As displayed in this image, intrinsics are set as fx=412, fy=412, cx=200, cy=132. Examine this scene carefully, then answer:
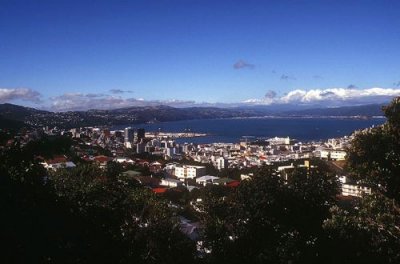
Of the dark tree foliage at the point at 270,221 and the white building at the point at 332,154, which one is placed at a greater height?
the dark tree foliage at the point at 270,221

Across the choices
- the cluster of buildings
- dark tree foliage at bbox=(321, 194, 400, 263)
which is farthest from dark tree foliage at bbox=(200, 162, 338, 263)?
the cluster of buildings

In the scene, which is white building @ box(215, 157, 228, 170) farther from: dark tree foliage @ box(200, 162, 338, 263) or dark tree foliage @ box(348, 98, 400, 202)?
dark tree foliage @ box(348, 98, 400, 202)

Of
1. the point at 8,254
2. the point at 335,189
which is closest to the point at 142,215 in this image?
the point at 335,189

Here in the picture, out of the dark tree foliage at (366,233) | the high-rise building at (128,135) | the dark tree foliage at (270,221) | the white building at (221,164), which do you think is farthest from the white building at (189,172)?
the high-rise building at (128,135)

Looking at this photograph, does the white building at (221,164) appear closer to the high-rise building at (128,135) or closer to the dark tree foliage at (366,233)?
the high-rise building at (128,135)

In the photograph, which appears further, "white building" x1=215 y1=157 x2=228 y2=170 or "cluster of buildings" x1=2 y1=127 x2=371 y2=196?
"white building" x1=215 y1=157 x2=228 y2=170

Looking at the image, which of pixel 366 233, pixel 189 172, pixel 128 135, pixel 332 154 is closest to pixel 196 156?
pixel 189 172

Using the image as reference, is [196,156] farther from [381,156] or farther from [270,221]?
[381,156]

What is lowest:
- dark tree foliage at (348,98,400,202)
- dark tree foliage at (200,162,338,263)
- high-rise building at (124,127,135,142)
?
high-rise building at (124,127,135,142)

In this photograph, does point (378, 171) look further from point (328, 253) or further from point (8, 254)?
point (8, 254)
